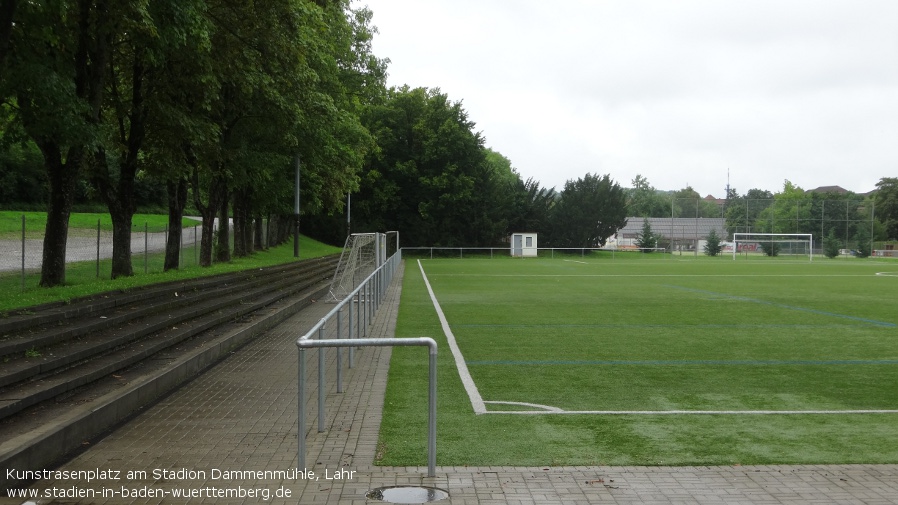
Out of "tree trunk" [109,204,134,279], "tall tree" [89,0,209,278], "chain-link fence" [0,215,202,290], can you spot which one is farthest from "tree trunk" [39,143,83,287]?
"tree trunk" [109,204,134,279]

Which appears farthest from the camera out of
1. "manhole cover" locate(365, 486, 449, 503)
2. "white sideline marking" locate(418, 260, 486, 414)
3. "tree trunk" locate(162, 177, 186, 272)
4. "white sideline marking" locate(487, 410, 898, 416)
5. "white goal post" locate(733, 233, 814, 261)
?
"white goal post" locate(733, 233, 814, 261)

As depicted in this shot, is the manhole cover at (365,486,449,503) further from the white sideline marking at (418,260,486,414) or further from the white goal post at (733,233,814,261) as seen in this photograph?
the white goal post at (733,233,814,261)

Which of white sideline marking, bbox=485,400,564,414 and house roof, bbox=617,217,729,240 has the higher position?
house roof, bbox=617,217,729,240

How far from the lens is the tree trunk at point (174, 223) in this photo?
2572cm

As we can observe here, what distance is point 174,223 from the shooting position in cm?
2641

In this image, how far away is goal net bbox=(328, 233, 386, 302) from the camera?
21344 mm

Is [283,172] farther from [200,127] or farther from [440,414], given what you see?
[440,414]

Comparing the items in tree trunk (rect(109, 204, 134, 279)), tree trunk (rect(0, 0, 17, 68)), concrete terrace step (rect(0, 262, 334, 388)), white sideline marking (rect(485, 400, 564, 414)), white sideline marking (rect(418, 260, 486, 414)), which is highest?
tree trunk (rect(0, 0, 17, 68))

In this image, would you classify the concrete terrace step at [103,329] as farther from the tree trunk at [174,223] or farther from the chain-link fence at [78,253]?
the tree trunk at [174,223]

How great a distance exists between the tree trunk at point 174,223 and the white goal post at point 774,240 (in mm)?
51990

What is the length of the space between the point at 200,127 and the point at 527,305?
9028 millimetres

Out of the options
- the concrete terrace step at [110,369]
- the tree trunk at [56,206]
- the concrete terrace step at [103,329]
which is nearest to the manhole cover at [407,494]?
the concrete terrace step at [110,369]

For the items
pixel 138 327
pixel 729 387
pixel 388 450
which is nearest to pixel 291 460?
pixel 388 450

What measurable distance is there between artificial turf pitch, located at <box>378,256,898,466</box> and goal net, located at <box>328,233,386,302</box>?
1.64m
